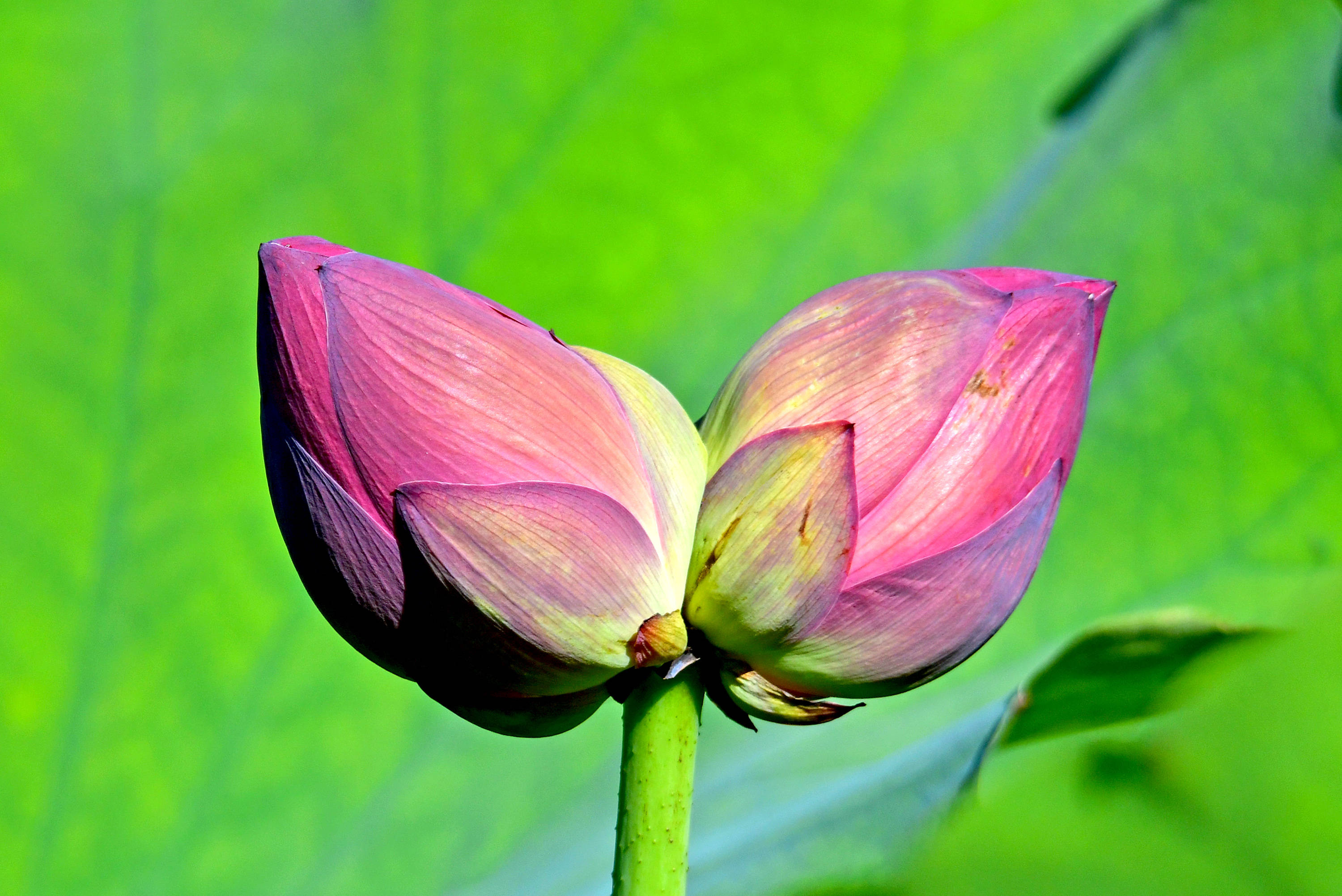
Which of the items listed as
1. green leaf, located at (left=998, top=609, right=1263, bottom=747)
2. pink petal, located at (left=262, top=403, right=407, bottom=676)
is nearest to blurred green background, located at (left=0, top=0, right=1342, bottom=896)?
green leaf, located at (left=998, top=609, right=1263, bottom=747)

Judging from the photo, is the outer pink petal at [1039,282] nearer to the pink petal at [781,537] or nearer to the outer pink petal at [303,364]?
the pink petal at [781,537]

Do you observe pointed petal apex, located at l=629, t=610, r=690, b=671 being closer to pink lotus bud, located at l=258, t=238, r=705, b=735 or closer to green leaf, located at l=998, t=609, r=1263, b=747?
pink lotus bud, located at l=258, t=238, r=705, b=735

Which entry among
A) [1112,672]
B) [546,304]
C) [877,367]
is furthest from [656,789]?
[546,304]

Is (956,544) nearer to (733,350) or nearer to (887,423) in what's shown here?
(887,423)

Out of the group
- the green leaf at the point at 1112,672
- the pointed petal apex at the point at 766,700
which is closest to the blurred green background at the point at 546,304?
the green leaf at the point at 1112,672

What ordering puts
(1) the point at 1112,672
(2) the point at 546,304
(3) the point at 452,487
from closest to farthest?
(3) the point at 452,487, (1) the point at 1112,672, (2) the point at 546,304

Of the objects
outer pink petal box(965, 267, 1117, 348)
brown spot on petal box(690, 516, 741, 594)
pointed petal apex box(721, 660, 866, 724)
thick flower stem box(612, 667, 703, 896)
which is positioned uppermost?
outer pink petal box(965, 267, 1117, 348)

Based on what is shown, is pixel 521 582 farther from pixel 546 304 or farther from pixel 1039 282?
pixel 546 304
